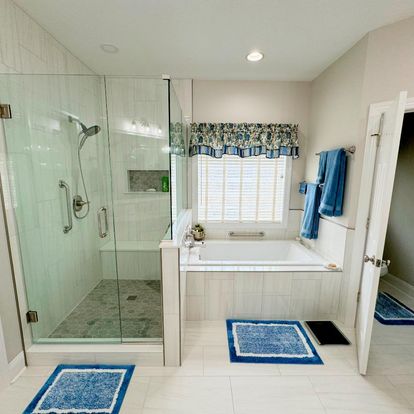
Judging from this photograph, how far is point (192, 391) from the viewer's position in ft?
5.01

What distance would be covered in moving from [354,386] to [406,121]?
10.6ft

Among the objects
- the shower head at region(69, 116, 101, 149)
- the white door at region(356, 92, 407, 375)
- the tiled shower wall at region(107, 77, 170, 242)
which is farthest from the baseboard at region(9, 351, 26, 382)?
the white door at region(356, 92, 407, 375)

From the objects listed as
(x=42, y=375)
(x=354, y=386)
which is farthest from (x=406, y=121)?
(x=42, y=375)

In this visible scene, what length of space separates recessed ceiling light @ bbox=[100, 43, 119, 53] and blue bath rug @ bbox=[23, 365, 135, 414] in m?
2.87

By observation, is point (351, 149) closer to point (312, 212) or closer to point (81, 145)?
point (312, 212)

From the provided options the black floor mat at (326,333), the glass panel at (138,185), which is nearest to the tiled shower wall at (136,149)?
the glass panel at (138,185)

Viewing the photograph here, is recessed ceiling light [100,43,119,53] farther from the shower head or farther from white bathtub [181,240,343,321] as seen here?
white bathtub [181,240,343,321]

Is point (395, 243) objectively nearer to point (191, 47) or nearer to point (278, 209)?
point (278, 209)

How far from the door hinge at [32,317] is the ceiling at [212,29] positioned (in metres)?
Answer: 2.36

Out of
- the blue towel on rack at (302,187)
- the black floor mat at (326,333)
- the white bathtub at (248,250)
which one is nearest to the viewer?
the black floor mat at (326,333)

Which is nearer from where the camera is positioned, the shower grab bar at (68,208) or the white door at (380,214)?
the white door at (380,214)

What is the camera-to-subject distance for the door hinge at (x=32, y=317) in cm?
173

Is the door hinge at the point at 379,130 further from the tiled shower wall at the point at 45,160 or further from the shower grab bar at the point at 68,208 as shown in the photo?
the shower grab bar at the point at 68,208

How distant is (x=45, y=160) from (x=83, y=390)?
73.4 inches
